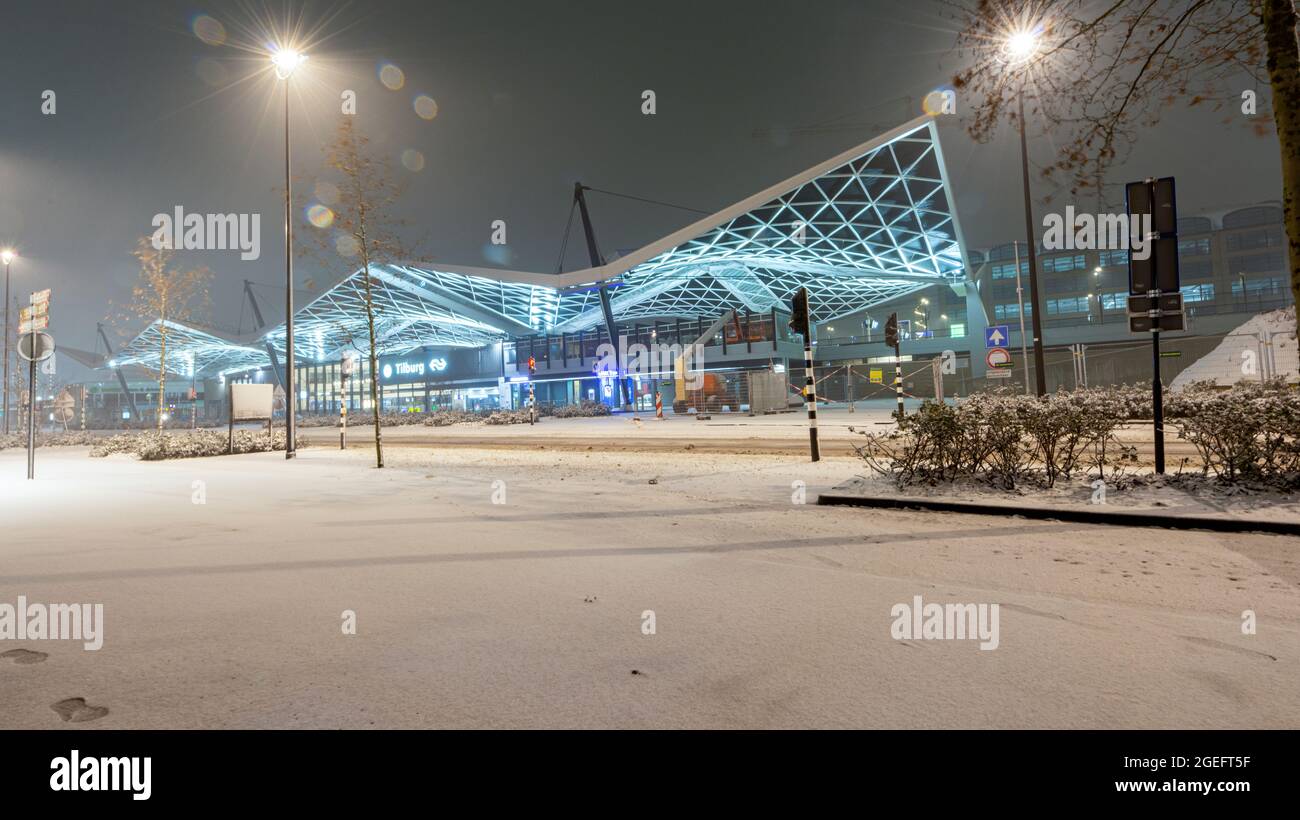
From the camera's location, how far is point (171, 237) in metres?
20.2

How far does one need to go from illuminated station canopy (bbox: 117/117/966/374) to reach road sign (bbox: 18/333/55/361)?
7.37 meters

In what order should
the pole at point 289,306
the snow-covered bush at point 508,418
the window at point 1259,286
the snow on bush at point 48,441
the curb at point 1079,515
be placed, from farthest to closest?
1. the window at point 1259,286
2. the snow-covered bush at point 508,418
3. the snow on bush at point 48,441
4. the pole at point 289,306
5. the curb at point 1079,515

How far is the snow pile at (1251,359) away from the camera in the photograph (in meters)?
21.6

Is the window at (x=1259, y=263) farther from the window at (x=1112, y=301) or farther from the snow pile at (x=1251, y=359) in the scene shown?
the snow pile at (x=1251, y=359)

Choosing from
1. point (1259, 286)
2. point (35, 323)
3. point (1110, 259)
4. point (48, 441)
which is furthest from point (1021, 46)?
point (1259, 286)

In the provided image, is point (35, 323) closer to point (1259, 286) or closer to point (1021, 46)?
point (1021, 46)

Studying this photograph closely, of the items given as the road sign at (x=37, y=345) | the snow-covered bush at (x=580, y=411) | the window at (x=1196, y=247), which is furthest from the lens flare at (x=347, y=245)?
the window at (x=1196, y=247)

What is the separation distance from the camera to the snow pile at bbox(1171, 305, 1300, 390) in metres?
21.6

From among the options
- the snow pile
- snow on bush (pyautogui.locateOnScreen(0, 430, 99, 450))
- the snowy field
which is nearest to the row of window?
the snow pile

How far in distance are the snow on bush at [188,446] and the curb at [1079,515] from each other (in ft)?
56.6

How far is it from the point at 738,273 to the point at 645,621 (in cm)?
4611

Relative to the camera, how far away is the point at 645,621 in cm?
317

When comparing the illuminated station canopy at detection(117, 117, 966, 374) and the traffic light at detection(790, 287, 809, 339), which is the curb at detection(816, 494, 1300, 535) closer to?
the traffic light at detection(790, 287, 809, 339)
